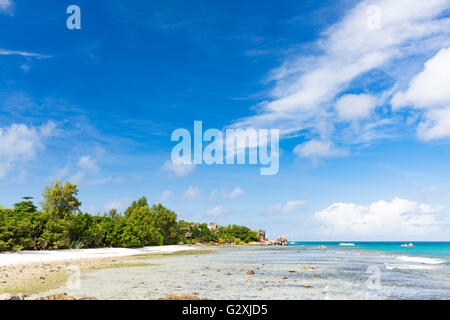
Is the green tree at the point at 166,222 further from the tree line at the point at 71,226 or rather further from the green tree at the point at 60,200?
the green tree at the point at 60,200

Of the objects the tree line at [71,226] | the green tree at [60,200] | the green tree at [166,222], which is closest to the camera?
the tree line at [71,226]

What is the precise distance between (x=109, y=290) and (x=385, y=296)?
592 inches

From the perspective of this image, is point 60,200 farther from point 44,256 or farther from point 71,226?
point 44,256

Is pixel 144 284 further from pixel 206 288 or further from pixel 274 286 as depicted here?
pixel 274 286

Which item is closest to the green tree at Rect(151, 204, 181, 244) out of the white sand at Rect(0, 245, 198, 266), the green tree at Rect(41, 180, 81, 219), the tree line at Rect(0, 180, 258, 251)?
the tree line at Rect(0, 180, 258, 251)

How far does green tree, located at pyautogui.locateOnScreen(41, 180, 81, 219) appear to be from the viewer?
65.0 meters

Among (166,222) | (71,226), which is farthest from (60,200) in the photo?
(166,222)

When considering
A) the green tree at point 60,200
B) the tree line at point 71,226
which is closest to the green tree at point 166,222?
the tree line at point 71,226

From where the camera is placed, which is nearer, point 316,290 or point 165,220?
point 316,290

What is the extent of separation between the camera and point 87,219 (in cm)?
6631

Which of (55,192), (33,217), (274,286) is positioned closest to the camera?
(274,286)

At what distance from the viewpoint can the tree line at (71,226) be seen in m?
43.6

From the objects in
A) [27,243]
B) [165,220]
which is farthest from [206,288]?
[165,220]
